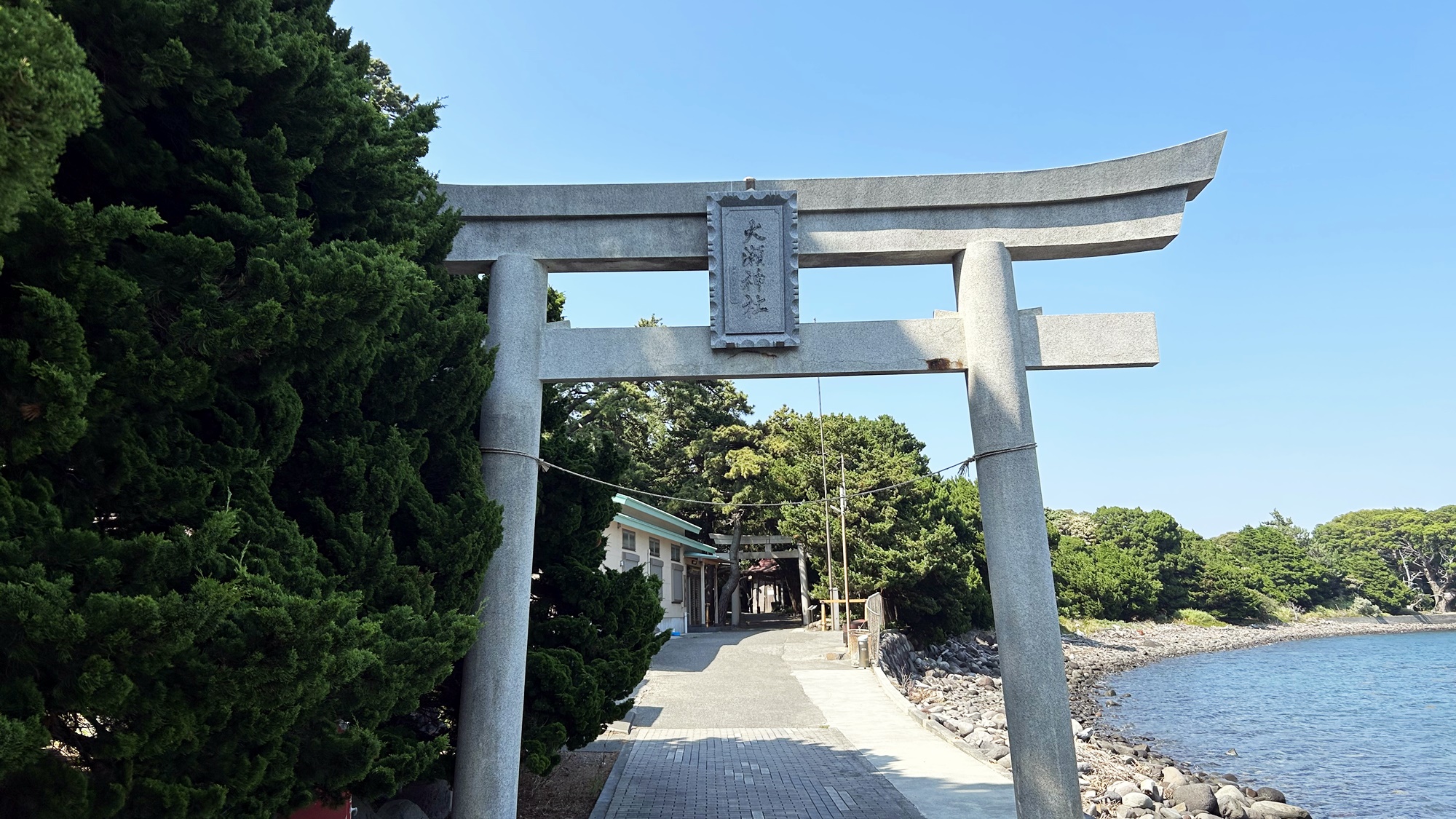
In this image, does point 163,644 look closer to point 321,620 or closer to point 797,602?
point 321,620

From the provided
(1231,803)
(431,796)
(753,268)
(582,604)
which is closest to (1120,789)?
(1231,803)

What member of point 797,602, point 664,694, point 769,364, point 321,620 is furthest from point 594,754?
point 797,602

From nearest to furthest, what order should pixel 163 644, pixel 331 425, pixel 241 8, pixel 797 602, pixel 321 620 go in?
pixel 163 644 < pixel 321 620 < pixel 241 8 < pixel 331 425 < pixel 797 602

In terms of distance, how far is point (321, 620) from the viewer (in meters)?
3.14

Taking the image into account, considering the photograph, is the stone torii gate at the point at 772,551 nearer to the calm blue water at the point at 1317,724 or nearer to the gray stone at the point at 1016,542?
the calm blue water at the point at 1317,724

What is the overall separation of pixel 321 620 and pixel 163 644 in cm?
52

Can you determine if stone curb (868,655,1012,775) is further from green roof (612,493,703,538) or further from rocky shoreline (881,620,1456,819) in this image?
green roof (612,493,703,538)

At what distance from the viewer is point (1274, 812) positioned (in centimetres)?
1122

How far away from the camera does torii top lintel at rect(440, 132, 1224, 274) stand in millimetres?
6641

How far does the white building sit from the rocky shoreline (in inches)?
296

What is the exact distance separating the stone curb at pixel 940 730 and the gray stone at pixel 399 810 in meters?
6.27

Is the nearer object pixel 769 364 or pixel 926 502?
pixel 769 364

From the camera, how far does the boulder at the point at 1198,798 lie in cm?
1104

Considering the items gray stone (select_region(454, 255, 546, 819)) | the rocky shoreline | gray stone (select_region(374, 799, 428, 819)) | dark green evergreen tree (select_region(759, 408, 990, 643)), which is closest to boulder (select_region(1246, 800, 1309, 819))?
the rocky shoreline
